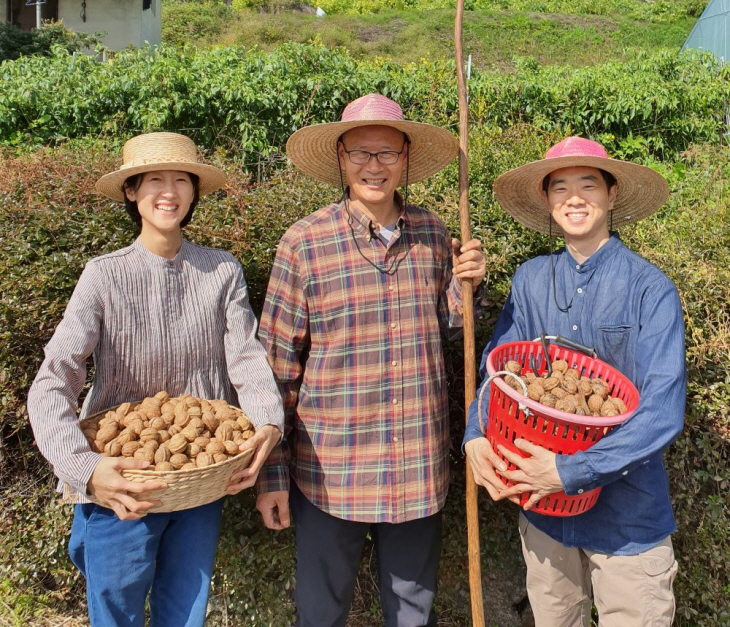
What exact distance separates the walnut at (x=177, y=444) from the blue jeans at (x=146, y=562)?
1.20 ft

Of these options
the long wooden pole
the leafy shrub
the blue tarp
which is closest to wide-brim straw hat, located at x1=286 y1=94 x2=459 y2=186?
the long wooden pole

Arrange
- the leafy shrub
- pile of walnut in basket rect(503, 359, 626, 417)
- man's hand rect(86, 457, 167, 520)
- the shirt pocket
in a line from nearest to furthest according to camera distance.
→ man's hand rect(86, 457, 167, 520) < pile of walnut in basket rect(503, 359, 626, 417) < the shirt pocket < the leafy shrub

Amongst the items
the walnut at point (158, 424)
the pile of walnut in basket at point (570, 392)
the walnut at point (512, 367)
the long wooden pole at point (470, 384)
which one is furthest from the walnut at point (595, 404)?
the walnut at point (158, 424)

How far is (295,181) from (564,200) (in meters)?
1.80

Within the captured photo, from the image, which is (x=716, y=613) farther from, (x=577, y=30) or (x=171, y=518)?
(x=577, y=30)

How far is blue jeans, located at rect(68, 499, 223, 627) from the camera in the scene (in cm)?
207

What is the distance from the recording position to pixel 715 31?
10094 mm

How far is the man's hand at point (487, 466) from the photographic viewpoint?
208 cm

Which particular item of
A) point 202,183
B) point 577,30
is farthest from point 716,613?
point 577,30

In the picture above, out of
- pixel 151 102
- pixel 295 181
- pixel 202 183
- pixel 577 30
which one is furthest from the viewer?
pixel 577 30

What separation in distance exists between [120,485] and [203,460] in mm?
244

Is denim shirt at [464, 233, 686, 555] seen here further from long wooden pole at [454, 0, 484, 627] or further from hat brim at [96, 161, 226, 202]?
hat brim at [96, 161, 226, 202]

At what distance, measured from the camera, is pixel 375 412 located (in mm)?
2301

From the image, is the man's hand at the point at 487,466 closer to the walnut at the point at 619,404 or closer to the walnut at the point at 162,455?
the walnut at the point at 619,404
